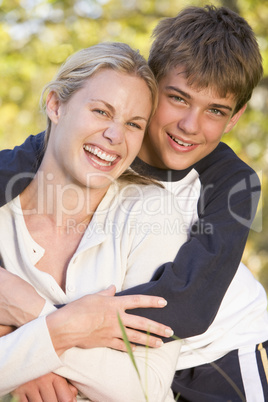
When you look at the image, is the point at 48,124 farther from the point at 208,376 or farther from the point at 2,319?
the point at 208,376

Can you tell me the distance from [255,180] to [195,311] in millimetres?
835

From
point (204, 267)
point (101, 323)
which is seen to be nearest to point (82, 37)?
point (204, 267)

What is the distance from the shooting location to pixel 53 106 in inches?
105

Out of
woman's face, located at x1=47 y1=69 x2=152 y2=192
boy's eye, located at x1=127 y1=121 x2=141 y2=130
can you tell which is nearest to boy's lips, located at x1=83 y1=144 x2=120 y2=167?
woman's face, located at x1=47 y1=69 x2=152 y2=192

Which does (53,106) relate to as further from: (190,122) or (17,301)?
(17,301)

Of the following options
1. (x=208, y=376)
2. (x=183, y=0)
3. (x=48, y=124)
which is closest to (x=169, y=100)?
(x=48, y=124)

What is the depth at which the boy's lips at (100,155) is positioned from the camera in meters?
2.49

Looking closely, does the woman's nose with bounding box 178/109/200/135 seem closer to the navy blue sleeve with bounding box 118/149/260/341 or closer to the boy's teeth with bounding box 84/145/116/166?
Result: the navy blue sleeve with bounding box 118/149/260/341

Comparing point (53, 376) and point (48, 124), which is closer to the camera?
point (53, 376)

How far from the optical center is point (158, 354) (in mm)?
2291

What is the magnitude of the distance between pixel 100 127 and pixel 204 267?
2.36ft

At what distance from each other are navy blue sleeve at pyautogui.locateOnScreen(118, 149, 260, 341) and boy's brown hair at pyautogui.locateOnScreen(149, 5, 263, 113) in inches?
21.6

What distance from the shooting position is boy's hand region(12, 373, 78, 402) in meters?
2.20

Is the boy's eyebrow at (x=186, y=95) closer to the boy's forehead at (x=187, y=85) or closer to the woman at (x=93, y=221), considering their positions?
the boy's forehead at (x=187, y=85)
